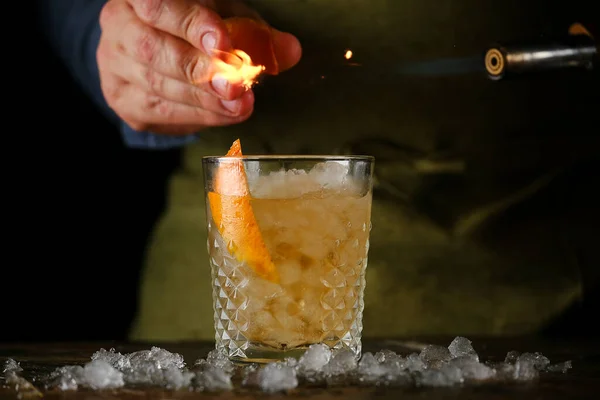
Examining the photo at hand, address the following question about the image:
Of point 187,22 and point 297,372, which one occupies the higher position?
point 187,22

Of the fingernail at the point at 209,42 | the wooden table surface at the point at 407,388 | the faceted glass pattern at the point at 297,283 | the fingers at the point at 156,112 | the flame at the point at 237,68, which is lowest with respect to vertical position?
the wooden table surface at the point at 407,388

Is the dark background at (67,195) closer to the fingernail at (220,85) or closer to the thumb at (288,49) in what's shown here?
the fingernail at (220,85)

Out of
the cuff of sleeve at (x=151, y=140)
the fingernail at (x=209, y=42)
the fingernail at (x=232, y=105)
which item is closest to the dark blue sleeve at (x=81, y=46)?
the cuff of sleeve at (x=151, y=140)

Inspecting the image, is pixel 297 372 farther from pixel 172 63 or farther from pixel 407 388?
pixel 172 63

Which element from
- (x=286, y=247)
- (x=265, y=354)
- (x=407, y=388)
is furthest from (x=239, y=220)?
(x=407, y=388)

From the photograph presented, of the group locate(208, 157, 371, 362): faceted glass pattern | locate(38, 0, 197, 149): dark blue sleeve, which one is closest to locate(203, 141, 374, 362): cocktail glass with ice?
locate(208, 157, 371, 362): faceted glass pattern
